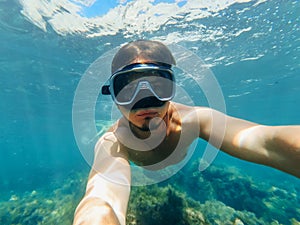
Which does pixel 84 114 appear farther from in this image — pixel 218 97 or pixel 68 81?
pixel 218 97

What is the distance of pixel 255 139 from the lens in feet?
7.07

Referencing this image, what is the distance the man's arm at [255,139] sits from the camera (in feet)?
5.64

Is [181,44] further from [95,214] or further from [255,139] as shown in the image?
[95,214]

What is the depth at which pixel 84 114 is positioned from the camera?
1332 inches

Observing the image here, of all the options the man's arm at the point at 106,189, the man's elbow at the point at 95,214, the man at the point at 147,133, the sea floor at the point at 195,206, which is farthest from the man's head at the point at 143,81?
the sea floor at the point at 195,206

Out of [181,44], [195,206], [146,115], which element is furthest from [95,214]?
[181,44]

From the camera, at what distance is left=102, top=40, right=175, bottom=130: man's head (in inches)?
121

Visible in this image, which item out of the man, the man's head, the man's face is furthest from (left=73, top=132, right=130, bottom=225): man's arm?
the man's head

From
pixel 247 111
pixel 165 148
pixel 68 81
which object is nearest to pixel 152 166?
pixel 165 148

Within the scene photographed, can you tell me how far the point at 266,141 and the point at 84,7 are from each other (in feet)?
39.7

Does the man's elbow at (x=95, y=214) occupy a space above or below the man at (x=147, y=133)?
below

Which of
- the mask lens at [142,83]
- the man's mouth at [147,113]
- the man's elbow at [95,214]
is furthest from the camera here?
the mask lens at [142,83]

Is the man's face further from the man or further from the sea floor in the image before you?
the sea floor

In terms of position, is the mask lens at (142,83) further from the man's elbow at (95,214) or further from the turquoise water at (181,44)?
the turquoise water at (181,44)
